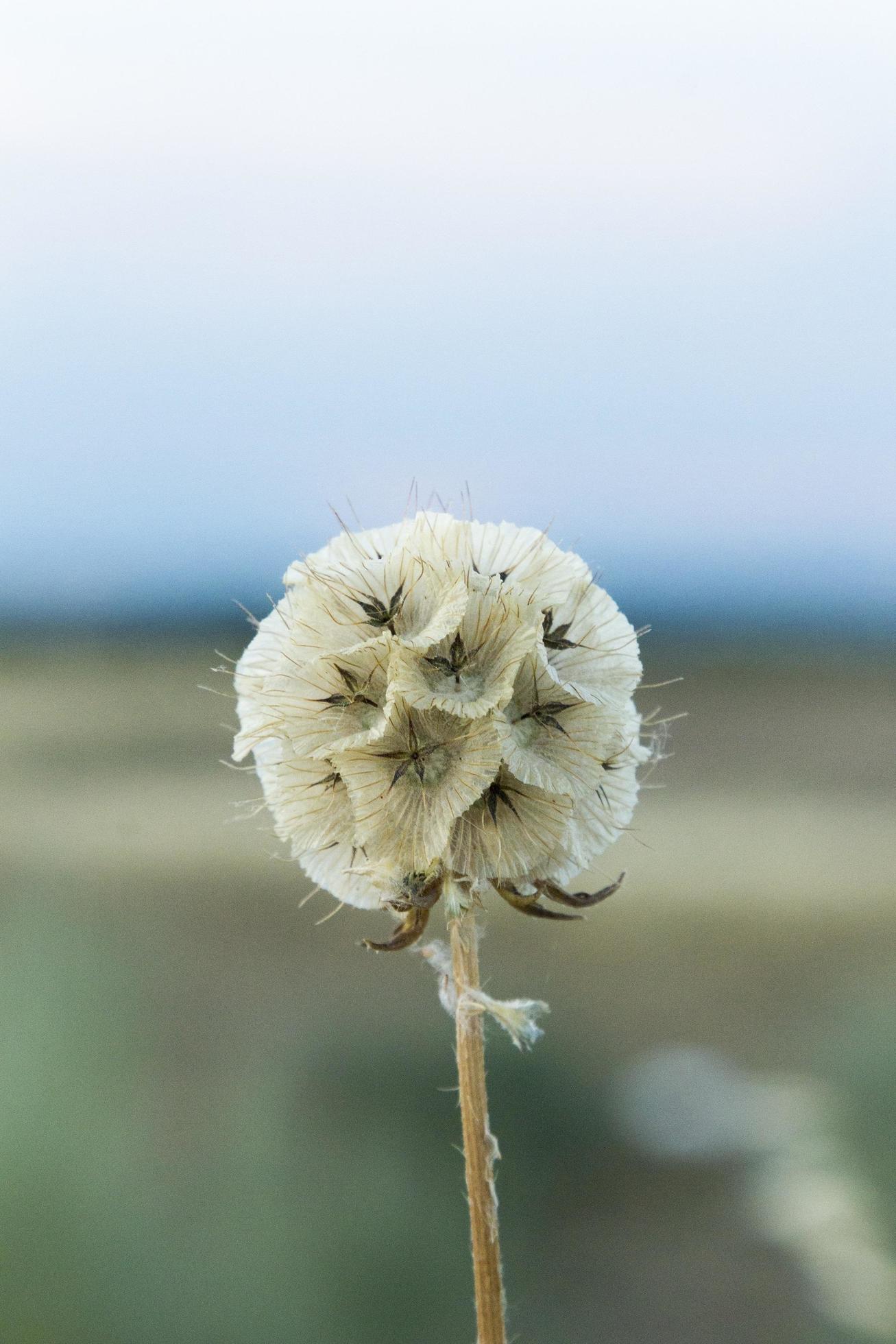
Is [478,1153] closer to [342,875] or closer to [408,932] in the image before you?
[408,932]

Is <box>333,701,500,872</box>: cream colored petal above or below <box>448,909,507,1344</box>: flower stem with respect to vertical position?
above

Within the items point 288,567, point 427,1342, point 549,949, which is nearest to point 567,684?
point 288,567

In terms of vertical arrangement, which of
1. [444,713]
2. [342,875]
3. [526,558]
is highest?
[526,558]

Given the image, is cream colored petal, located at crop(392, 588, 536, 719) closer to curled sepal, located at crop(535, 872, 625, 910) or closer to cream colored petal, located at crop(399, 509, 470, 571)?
cream colored petal, located at crop(399, 509, 470, 571)

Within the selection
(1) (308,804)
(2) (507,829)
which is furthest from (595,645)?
(1) (308,804)

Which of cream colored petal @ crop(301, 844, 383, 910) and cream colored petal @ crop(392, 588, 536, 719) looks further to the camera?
cream colored petal @ crop(301, 844, 383, 910)

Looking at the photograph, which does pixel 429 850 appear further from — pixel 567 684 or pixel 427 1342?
pixel 427 1342

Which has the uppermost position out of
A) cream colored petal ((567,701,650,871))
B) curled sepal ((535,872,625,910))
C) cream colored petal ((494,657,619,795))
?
cream colored petal ((494,657,619,795))

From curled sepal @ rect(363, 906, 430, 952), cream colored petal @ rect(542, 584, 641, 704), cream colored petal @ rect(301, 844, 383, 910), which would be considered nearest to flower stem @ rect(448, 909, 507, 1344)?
curled sepal @ rect(363, 906, 430, 952)
